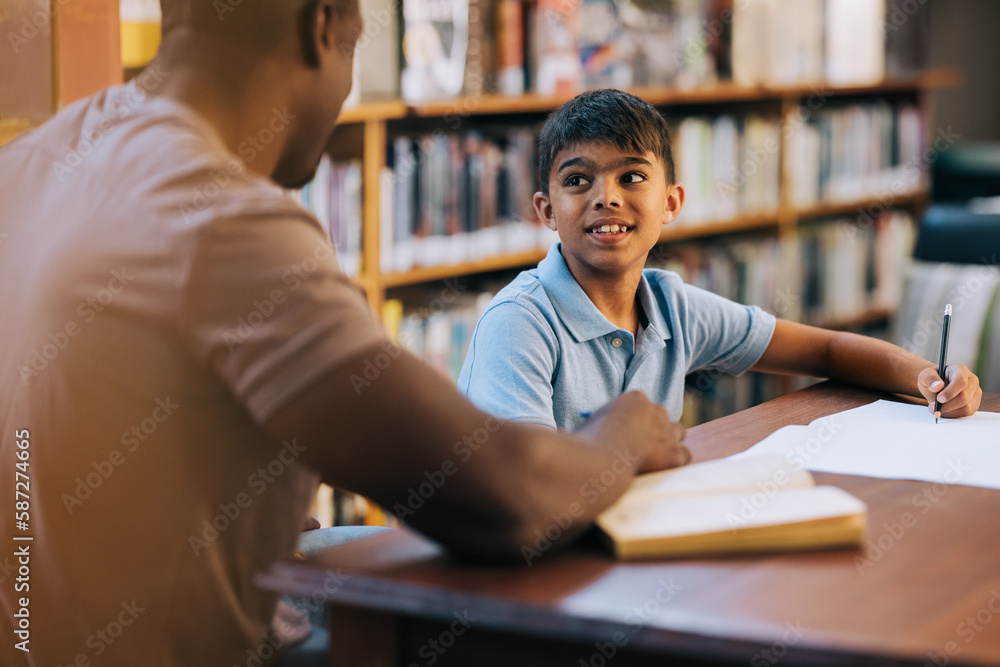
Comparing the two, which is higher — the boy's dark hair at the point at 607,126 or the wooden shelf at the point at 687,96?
the wooden shelf at the point at 687,96

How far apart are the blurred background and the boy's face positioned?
59 centimetres

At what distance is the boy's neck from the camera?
1484mm

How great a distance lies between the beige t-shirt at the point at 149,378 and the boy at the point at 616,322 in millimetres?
520

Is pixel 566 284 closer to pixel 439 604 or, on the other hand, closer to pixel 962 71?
pixel 439 604

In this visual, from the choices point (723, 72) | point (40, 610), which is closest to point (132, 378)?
point (40, 610)

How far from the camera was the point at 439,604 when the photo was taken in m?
0.69

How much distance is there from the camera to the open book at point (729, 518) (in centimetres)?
76

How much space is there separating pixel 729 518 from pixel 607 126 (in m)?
0.81

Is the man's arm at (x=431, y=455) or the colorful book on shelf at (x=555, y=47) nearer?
the man's arm at (x=431, y=455)

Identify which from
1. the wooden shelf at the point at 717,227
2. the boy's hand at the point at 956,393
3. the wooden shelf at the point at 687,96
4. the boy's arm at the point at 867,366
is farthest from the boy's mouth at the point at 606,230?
the wooden shelf at the point at 717,227

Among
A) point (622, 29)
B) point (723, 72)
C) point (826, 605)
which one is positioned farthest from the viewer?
point (723, 72)

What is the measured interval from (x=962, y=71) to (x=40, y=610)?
447 cm

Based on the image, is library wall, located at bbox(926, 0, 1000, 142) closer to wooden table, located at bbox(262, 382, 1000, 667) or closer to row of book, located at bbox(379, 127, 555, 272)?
row of book, located at bbox(379, 127, 555, 272)

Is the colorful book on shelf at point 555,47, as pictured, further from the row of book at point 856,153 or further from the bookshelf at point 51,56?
the bookshelf at point 51,56
